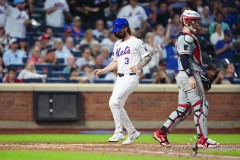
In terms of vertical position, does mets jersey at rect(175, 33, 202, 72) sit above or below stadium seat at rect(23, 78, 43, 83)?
→ above

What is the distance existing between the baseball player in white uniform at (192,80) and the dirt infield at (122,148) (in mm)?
414

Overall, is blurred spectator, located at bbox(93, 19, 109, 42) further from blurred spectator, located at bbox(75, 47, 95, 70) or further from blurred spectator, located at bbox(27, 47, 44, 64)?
blurred spectator, located at bbox(27, 47, 44, 64)

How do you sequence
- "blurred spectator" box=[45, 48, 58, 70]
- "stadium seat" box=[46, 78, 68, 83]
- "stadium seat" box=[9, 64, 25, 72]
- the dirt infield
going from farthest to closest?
"blurred spectator" box=[45, 48, 58, 70], "stadium seat" box=[46, 78, 68, 83], "stadium seat" box=[9, 64, 25, 72], the dirt infield

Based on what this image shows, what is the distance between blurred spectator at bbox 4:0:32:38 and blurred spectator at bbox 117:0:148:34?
288 centimetres

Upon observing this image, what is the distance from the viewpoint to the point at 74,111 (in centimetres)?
1944

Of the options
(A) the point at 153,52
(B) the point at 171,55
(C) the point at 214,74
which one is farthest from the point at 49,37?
(C) the point at 214,74

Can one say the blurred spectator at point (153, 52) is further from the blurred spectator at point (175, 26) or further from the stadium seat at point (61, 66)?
the stadium seat at point (61, 66)

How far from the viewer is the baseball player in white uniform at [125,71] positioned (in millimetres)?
13078

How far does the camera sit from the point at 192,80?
473 inches

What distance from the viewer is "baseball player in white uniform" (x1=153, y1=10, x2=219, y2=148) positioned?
12.1 meters

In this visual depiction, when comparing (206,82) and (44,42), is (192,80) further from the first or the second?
(44,42)

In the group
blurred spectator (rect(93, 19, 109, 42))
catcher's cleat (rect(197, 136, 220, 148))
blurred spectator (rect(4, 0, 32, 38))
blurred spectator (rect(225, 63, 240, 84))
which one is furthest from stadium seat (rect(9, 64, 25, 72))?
catcher's cleat (rect(197, 136, 220, 148))

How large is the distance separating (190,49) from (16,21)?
378 inches

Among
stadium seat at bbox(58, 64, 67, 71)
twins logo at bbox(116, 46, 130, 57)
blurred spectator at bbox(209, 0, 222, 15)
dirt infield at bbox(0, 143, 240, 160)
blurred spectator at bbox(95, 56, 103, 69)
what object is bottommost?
dirt infield at bbox(0, 143, 240, 160)
